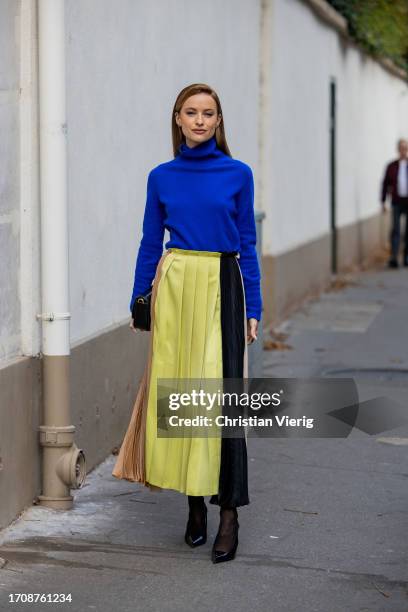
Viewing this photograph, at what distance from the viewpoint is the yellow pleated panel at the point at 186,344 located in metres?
5.40

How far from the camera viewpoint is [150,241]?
18.2ft

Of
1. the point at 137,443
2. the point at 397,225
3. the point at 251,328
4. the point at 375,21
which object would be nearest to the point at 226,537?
the point at 137,443

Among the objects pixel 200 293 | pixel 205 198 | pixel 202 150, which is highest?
pixel 202 150

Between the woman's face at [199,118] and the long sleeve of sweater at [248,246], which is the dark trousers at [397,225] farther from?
the woman's face at [199,118]

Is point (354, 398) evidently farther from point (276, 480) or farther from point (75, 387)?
point (75, 387)

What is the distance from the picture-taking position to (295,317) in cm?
1366

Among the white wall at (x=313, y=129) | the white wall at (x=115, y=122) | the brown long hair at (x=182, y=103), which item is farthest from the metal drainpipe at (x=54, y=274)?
the white wall at (x=313, y=129)

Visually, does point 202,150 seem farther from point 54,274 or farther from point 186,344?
point 54,274

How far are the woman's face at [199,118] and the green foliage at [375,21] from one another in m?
12.8

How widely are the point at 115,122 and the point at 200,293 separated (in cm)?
216

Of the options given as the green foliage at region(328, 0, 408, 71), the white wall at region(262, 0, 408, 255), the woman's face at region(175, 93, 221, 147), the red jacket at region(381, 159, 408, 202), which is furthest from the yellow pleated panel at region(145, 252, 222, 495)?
the red jacket at region(381, 159, 408, 202)

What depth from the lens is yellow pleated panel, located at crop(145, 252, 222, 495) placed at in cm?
540

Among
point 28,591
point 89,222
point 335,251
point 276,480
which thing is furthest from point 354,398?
point 335,251

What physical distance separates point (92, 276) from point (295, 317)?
22.4ft
